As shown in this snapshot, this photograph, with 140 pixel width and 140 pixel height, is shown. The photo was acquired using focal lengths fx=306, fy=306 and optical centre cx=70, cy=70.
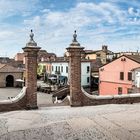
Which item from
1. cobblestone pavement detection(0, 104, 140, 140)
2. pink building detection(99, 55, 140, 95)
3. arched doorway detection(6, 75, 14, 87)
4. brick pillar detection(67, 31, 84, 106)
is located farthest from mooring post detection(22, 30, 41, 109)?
arched doorway detection(6, 75, 14, 87)

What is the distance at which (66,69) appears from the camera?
54.1 metres

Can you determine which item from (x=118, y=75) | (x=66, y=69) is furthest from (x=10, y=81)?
(x=118, y=75)

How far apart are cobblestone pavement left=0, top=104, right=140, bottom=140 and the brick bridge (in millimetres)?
568

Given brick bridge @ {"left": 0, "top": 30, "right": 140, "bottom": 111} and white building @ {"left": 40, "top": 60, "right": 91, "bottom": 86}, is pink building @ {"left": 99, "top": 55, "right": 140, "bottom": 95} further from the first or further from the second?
brick bridge @ {"left": 0, "top": 30, "right": 140, "bottom": 111}

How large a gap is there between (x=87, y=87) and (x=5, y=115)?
1556 inches

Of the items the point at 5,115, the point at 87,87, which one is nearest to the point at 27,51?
the point at 5,115

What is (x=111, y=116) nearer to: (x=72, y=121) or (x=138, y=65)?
(x=72, y=121)

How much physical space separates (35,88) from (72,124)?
3.71m

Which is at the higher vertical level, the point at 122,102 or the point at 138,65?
the point at 138,65

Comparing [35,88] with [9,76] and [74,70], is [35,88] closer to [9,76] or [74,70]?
[74,70]

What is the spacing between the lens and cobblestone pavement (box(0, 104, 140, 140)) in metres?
10.0

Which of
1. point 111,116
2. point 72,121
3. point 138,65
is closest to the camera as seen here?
point 72,121

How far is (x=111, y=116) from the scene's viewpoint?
12.9 meters

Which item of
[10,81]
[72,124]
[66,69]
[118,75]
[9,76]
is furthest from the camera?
[10,81]
